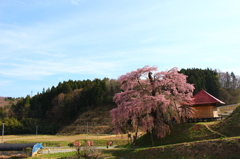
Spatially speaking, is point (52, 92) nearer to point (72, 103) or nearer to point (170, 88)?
point (72, 103)

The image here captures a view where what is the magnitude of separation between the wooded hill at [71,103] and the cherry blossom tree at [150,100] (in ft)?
103

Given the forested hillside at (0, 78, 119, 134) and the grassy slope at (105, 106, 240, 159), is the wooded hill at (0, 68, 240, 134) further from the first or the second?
the grassy slope at (105, 106, 240, 159)

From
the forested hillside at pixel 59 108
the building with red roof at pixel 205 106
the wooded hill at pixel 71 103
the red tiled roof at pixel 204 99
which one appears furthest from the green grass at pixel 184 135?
the forested hillside at pixel 59 108

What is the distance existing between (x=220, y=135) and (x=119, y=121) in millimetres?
9475

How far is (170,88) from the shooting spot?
2116cm

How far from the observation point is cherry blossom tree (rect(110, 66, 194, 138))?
19811 mm

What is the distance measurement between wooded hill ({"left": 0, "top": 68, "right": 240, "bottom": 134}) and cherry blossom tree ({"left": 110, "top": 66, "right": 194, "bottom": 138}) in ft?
103

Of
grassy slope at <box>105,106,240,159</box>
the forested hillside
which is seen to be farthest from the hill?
grassy slope at <box>105,106,240,159</box>

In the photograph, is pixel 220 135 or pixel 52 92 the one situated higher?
pixel 52 92

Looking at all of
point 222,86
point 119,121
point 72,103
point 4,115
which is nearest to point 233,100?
point 222,86

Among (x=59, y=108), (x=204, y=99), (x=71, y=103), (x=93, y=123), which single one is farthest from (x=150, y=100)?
(x=59, y=108)

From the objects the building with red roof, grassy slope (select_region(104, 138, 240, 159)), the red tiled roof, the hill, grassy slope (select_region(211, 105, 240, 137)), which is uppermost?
the red tiled roof

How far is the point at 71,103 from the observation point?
63.9 m

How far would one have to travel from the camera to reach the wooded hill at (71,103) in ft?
192
